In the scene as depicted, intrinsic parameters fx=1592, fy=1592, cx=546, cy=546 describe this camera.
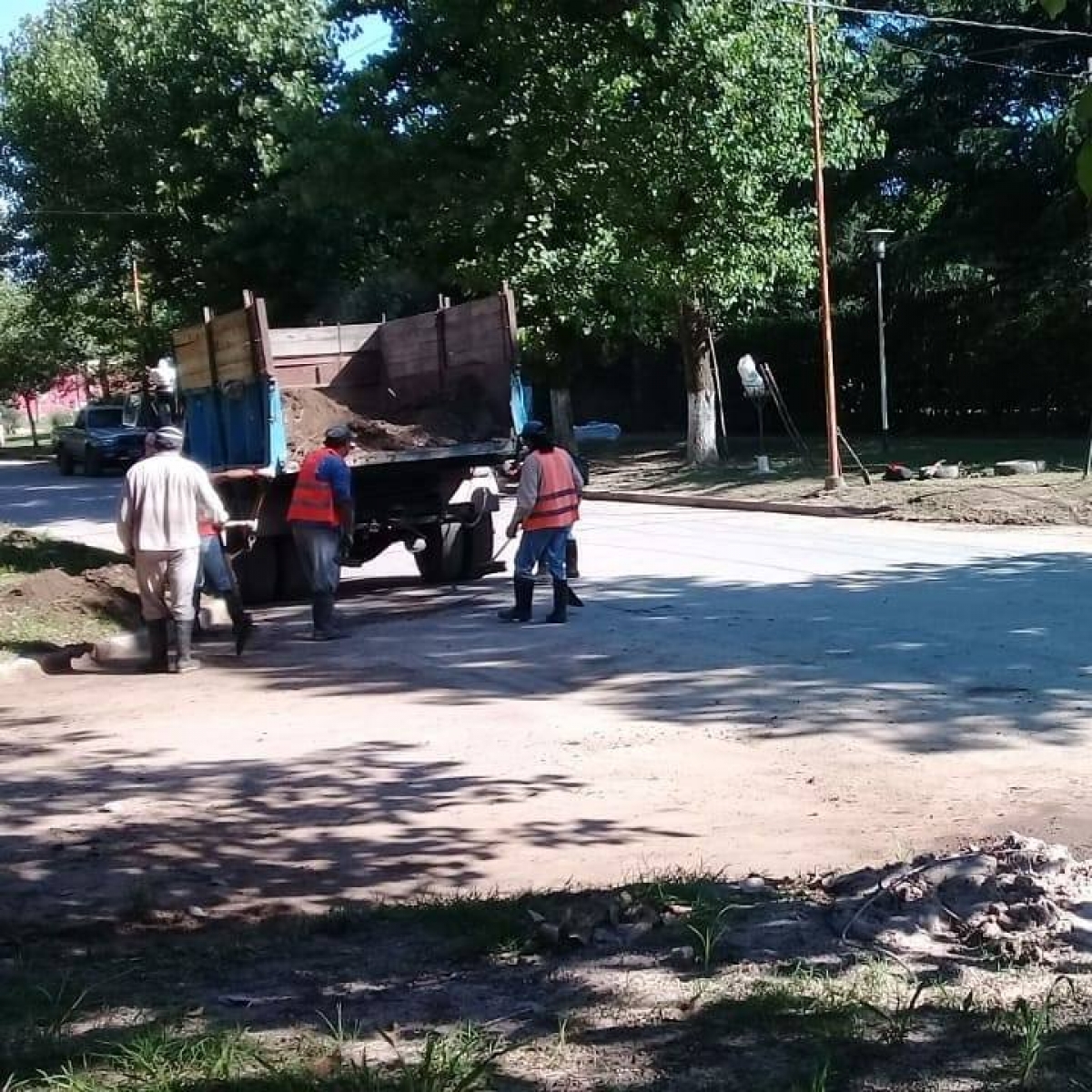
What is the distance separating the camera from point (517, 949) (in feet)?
15.2

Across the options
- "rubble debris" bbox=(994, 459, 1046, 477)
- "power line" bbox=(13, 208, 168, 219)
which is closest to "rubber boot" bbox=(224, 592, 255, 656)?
"rubble debris" bbox=(994, 459, 1046, 477)

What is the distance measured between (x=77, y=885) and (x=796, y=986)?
3043mm

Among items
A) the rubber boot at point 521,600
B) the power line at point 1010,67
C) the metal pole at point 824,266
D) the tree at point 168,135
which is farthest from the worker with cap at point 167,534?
the power line at point 1010,67

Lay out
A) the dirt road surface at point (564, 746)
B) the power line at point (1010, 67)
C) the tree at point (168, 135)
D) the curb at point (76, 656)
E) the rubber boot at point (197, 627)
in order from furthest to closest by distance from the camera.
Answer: the tree at point (168, 135) < the power line at point (1010, 67) < the rubber boot at point (197, 627) < the curb at point (76, 656) < the dirt road surface at point (564, 746)

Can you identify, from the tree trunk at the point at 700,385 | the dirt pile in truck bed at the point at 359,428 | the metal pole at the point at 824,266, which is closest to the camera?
the dirt pile in truck bed at the point at 359,428

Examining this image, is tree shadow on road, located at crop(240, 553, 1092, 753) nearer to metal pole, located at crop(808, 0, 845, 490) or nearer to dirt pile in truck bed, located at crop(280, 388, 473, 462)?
dirt pile in truck bed, located at crop(280, 388, 473, 462)

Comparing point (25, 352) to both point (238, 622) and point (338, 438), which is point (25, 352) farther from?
point (238, 622)

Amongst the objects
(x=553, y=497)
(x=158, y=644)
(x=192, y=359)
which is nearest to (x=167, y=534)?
(x=158, y=644)

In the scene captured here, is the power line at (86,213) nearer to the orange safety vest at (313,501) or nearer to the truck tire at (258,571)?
the truck tire at (258,571)

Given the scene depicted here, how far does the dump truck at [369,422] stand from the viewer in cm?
1405

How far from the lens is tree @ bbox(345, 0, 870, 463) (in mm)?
25047

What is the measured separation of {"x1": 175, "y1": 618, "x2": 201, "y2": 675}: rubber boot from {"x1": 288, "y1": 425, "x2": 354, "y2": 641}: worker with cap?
49.9 inches

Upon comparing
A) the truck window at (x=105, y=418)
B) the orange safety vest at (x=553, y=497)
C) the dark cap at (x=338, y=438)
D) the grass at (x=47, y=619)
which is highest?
the truck window at (x=105, y=418)

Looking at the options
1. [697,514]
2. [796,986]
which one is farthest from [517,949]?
[697,514]
